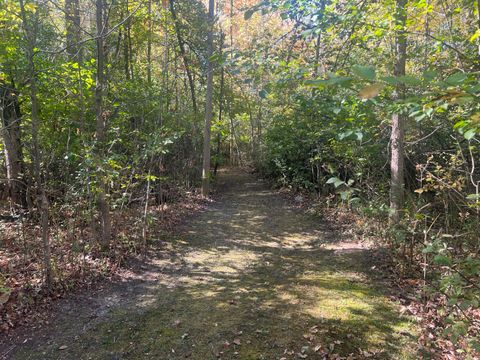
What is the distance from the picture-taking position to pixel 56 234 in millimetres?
5395

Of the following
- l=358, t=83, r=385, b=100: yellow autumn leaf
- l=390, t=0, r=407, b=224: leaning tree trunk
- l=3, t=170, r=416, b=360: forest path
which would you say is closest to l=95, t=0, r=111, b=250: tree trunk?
l=3, t=170, r=416, b=360: forest path

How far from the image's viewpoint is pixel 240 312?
411 cm

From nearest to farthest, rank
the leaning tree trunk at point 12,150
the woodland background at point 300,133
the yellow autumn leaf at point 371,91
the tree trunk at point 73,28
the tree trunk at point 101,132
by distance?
1. the yellow autumn leaf at point 371,91
2. the woodland background at point 300,133
3. the tree trunk at point 73,28
4. the tree trunk at point 101,132
5. the leaning tree trunk at point 12,150

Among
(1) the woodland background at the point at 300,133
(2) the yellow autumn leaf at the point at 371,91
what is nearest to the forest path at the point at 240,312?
→ (1) the woodland background at the point at 300,133

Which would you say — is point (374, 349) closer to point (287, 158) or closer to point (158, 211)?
point (158, 211)

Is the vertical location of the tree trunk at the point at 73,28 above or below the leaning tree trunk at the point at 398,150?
above

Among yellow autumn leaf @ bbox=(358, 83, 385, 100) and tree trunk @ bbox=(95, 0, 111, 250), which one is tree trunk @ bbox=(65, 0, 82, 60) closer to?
tree trunk @ bbox=(95, 0, 111, 250)

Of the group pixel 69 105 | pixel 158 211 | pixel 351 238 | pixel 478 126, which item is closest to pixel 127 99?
pixel 69 105

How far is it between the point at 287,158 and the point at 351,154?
5.15 meters

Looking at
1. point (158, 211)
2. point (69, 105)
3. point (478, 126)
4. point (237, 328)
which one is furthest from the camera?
point (158, 211)

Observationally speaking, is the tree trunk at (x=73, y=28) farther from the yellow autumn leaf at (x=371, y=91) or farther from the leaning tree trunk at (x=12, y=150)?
the yellow autumn leaf at (x=371, y=91)

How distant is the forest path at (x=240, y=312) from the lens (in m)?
3.42

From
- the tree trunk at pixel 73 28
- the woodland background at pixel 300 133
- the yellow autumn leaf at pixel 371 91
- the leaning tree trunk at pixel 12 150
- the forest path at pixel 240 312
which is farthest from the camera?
the leaning tree trunk at pixel 12 150

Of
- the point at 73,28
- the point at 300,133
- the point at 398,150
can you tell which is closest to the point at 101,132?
the point at 73,28
